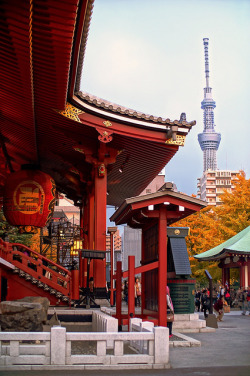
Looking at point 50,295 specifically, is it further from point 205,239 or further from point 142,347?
point 205,239

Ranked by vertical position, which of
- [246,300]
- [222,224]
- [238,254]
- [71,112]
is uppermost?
[71,112]

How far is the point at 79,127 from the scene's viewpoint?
766 inches

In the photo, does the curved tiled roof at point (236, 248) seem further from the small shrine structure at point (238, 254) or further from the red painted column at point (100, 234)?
the red painted column at point (100, 234)

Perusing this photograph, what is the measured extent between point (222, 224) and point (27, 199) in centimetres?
2910

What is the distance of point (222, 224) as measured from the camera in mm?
45594

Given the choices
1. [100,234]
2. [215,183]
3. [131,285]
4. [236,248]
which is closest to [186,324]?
[131,285]

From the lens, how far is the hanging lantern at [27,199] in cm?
1862

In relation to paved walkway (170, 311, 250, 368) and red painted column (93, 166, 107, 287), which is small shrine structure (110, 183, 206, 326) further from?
red painted column (93, 166, 107, 287)

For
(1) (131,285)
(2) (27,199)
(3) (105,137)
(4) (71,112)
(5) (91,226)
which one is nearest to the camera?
(1) (131,285)

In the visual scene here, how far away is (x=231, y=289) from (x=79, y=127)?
24.5 metres

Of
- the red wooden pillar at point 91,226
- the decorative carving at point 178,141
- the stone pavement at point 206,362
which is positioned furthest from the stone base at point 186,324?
the decorative carving at point 178,141

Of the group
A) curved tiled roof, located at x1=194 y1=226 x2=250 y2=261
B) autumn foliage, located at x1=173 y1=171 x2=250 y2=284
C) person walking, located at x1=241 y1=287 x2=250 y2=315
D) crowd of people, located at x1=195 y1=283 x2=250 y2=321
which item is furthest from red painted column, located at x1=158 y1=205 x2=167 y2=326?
autumn foliage, located at x1=173 y1=171 x2=250 y2=284

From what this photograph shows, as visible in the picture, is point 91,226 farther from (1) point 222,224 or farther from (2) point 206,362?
(1) point 222,224

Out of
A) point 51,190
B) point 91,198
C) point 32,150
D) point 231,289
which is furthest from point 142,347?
point 231,289
